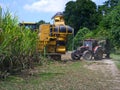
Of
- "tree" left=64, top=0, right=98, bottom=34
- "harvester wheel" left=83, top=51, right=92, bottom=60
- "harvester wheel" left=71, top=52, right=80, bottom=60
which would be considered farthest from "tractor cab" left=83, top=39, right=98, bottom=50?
"tree" left=64, top=0, right=98, bottom=34

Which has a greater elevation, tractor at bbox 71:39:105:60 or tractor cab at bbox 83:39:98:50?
tractor cab at bbox 83:39:98:50

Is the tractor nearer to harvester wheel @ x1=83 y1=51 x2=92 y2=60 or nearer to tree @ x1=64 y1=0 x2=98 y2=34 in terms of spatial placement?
harvester wheel @ x1=83 y1=51 x2=92 y2=60

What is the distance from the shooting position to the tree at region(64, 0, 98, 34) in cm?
8550

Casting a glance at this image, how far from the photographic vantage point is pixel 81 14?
284ft

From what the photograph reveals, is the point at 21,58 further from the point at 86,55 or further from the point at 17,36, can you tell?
the point at 86,55

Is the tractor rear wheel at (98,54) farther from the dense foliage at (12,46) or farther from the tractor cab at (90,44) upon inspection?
the dense foliage at (12,46)

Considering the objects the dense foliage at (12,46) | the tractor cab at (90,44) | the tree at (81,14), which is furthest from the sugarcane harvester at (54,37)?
the tree at (81,14)

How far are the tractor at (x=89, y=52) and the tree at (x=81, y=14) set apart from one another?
171 feet

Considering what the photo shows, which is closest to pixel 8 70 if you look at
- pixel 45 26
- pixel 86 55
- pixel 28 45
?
pixel 28 45

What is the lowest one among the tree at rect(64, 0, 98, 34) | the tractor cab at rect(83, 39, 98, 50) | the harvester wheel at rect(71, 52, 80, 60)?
the harvester wheel at rect(71, 52, 80, 60)

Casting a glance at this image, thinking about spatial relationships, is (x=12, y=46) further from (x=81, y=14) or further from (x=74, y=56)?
(x=81, y=14)

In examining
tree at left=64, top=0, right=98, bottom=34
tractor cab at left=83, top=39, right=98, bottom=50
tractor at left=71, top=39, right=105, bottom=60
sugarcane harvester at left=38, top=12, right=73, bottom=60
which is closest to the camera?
sugarcane harvester at left=38, top=12, right=73, bottom=60

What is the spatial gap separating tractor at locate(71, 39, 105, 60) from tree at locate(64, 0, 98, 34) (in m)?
52.2

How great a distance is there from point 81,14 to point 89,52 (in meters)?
55.9
